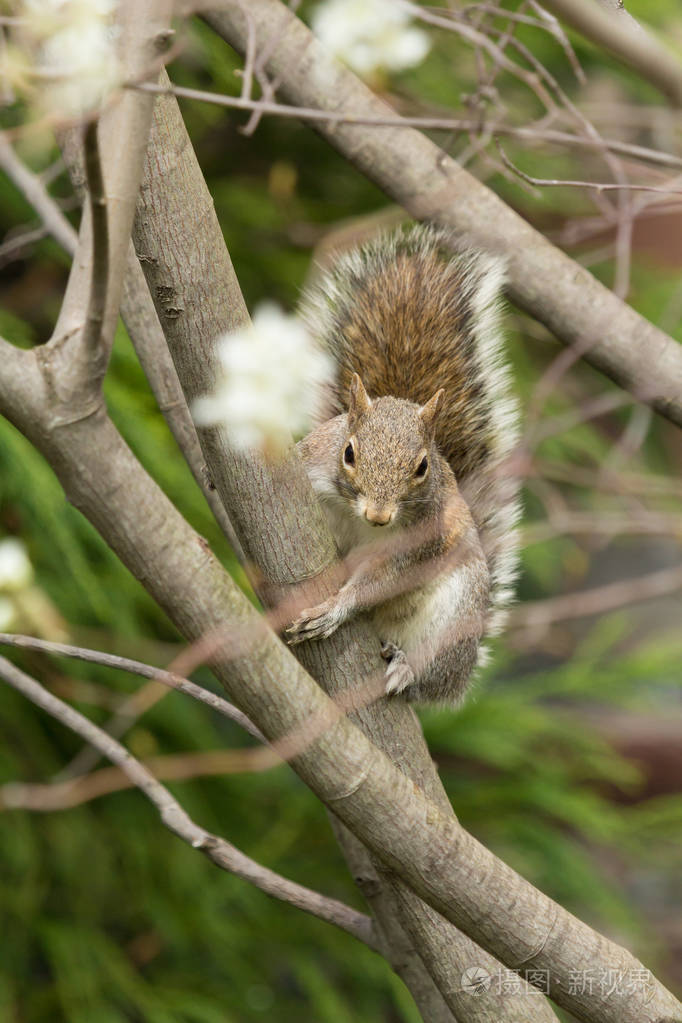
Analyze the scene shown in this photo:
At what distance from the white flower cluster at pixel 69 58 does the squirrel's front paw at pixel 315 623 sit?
1.55 ft

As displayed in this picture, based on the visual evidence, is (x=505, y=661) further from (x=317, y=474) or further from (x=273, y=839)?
(x=317, y=474)

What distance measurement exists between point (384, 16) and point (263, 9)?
612 millimetres

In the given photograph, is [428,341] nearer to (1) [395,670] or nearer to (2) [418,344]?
(2) [418,344]

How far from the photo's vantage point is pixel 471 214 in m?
1.25

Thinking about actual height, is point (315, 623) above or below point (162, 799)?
above

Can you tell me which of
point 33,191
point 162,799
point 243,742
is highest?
point 243,742

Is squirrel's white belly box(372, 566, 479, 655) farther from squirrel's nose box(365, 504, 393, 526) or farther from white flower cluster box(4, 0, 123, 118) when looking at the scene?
white flower cluster box(4, 0, 123, 118)

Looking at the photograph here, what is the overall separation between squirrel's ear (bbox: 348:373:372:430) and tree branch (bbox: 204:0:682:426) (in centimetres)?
22

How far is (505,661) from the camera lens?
2.05 metres

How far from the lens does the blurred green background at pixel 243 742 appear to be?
1.72m

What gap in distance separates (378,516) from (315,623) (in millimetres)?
193

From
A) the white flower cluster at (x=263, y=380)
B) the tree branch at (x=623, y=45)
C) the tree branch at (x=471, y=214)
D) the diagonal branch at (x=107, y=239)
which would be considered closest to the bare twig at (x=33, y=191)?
the diagonal branch at (x=107, y=239)

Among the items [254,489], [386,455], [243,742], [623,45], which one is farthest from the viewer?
[243,742]

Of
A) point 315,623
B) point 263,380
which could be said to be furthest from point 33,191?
point 315,623
